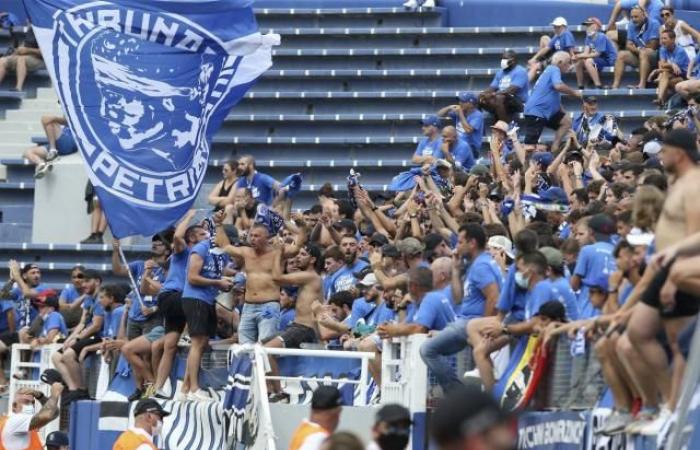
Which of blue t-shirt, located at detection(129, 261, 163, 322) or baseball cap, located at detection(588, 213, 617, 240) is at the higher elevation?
baseball cap, located at detection(588, 213, 617, 240)

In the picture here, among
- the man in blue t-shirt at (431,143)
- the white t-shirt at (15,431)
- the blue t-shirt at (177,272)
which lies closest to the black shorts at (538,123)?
the man in blue t-shirt at (431,143)

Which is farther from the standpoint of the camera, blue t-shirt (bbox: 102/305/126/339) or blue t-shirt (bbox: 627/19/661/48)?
blue t-shirt (bbox: 627/19/661/48)

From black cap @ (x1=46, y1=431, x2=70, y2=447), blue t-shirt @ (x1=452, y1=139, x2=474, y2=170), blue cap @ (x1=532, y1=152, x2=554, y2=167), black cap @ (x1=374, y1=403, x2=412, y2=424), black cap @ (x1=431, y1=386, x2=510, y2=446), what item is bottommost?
black cap @ (x1=46, y1=431, x2=70, y2=447)

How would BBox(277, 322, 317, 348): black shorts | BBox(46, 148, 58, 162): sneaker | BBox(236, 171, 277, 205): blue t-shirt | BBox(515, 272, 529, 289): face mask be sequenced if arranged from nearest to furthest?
BBox(515, 272, 529, 289): face mask
BBox(277, 322, 317, 348): black shorts
BBox(236, 171, 277, 205): blue t-shirt
BBox(46, 148, 58, 162): sneaker

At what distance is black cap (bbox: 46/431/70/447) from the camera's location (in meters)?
15.4

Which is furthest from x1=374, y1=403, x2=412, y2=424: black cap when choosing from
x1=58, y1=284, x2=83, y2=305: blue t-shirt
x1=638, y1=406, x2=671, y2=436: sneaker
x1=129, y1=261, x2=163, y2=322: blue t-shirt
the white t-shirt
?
x1=58, y1=284, x2=83, y2=305: blue t-shirt

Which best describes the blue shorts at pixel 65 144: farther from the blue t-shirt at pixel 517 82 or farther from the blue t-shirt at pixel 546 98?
the blue t-shirt at pixel 546 98

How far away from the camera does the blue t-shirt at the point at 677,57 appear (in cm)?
2036

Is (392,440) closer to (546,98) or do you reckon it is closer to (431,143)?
(431,143)

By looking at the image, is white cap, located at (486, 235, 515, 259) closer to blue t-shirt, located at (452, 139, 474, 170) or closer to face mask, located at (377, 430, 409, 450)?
face mask, located at (377, 430, 409, 450)

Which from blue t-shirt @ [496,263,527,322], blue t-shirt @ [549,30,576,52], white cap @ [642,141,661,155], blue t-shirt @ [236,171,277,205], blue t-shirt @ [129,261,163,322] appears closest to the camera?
blue t-shirt @ [496,263,527,322]

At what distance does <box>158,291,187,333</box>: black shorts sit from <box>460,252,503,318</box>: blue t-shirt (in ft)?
15.5

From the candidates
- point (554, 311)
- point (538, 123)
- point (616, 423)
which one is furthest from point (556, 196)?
point (616, 423)

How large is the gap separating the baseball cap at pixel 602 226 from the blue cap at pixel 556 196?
14.6 ft
